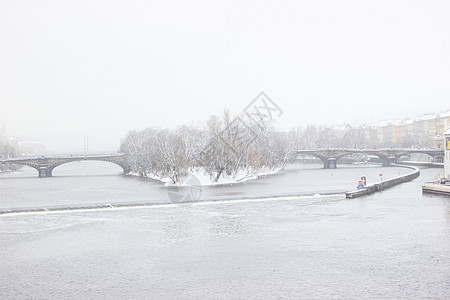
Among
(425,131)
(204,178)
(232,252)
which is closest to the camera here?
(232,252)

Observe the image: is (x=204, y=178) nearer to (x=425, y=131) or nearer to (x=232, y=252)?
(x=232, y=252)

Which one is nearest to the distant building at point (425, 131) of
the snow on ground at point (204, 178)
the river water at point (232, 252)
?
the snow on ground at point (204, 178)

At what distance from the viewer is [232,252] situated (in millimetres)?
24000

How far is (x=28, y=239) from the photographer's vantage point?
28.9 metres

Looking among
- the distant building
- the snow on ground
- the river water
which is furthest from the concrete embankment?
the distant building

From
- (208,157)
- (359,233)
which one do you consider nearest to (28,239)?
(359,233)

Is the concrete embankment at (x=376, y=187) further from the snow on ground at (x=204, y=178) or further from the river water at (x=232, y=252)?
the snow on ground at (x=204, y=178)

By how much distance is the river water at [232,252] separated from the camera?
59.2ft

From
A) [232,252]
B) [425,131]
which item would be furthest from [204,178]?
[425,131]

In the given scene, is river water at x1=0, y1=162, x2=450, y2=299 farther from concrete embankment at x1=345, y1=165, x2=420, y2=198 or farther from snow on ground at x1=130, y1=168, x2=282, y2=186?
snow on ground at x1=130, y1=168, x2=282, y2=186

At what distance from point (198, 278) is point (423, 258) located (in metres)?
11.4

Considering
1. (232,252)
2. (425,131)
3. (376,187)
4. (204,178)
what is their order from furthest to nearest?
(425,131) < (204,178) < (376,187) < (232,252)

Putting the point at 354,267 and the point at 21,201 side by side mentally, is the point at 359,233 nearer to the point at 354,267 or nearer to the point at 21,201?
the point at 354,267

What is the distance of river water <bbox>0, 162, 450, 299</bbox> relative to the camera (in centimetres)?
1805
